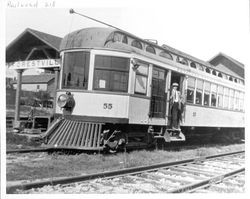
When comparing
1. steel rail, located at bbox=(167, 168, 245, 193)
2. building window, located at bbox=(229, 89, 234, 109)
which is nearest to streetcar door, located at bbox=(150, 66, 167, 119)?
steel rail, located at bbox=(167, 168, 245, 193)

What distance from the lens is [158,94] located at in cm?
1015

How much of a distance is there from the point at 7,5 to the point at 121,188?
3968 mm

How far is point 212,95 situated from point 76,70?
19.6ft

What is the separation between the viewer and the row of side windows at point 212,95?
1187 centimetres

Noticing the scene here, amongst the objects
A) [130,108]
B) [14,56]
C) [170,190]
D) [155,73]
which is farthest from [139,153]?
[14,56]

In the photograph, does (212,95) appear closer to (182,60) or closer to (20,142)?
(182,60)

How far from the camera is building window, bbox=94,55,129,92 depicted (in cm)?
866

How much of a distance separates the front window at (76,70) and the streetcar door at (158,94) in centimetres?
201

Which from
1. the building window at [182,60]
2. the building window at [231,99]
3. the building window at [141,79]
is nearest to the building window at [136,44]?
the building window at [141,79]

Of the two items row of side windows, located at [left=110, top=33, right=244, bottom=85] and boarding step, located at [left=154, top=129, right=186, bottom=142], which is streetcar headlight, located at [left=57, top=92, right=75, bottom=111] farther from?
boarding step, located at [left=154, top=129, right=186, bottom=142]

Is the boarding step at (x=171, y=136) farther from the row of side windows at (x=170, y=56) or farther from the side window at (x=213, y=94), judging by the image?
the side window at (x=213, y=94)

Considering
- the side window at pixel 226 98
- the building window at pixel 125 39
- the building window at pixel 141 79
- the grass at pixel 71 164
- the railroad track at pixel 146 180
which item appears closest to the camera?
the railroad track at pixel 146 180

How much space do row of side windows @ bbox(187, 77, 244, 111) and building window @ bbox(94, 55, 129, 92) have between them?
137 inches

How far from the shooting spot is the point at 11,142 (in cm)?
1062
